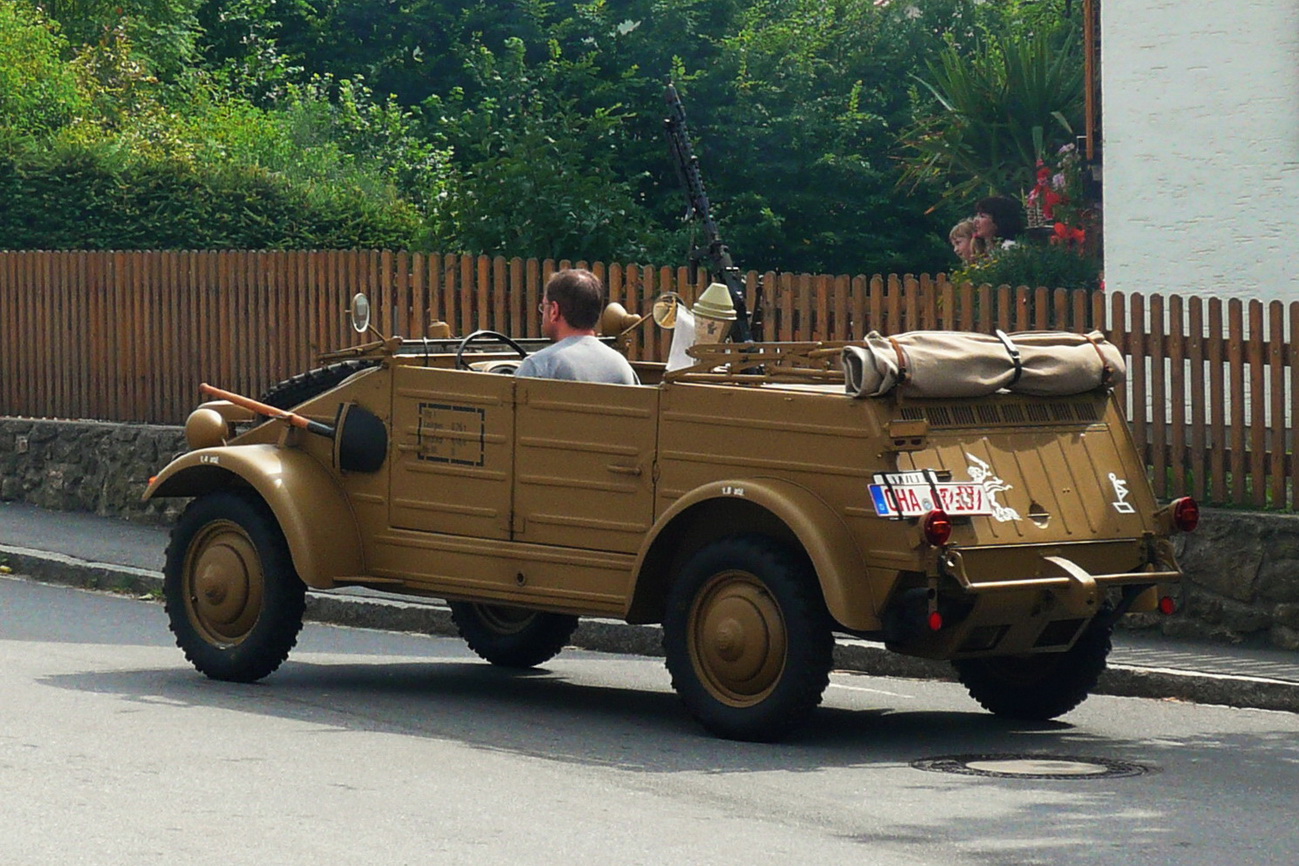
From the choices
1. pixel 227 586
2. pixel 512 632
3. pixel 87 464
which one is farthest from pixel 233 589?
pixel 87 464

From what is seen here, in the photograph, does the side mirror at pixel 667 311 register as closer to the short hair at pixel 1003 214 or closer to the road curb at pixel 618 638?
the road curb at pixel 618 638

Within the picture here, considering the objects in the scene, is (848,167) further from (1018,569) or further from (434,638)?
(1018,569)

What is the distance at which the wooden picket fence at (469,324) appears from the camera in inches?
481

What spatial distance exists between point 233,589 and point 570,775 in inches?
107

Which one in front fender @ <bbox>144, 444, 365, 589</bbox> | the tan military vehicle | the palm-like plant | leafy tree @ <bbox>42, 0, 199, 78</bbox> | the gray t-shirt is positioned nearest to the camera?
the tan military vehicle

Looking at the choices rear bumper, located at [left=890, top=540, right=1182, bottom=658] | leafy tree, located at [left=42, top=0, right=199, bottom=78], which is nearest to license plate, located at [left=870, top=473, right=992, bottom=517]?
rear bumper, located at [left=890, top=540, right=1182, bottom=658]

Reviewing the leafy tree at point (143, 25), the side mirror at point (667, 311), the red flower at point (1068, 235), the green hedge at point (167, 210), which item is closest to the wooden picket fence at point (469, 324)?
the side mirror at point (667, 311)

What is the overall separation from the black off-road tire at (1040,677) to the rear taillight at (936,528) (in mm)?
1190

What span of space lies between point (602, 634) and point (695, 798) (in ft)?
15.2

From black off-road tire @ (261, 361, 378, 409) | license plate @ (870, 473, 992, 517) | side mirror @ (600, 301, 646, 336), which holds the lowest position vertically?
license plate @ (870, 473, 992, 517)

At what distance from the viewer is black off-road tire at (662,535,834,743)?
29.0 feet

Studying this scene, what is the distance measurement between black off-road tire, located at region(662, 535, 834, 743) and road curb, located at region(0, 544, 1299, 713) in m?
2.45

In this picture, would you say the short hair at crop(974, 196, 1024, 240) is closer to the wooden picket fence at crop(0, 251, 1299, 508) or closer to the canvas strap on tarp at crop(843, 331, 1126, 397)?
the wooden picket fence at crop(0, 251, 1299, 508)

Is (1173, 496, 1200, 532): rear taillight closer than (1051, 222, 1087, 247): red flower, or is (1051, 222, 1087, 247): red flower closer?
(1173, 496, 1200, 532): rear taillight
